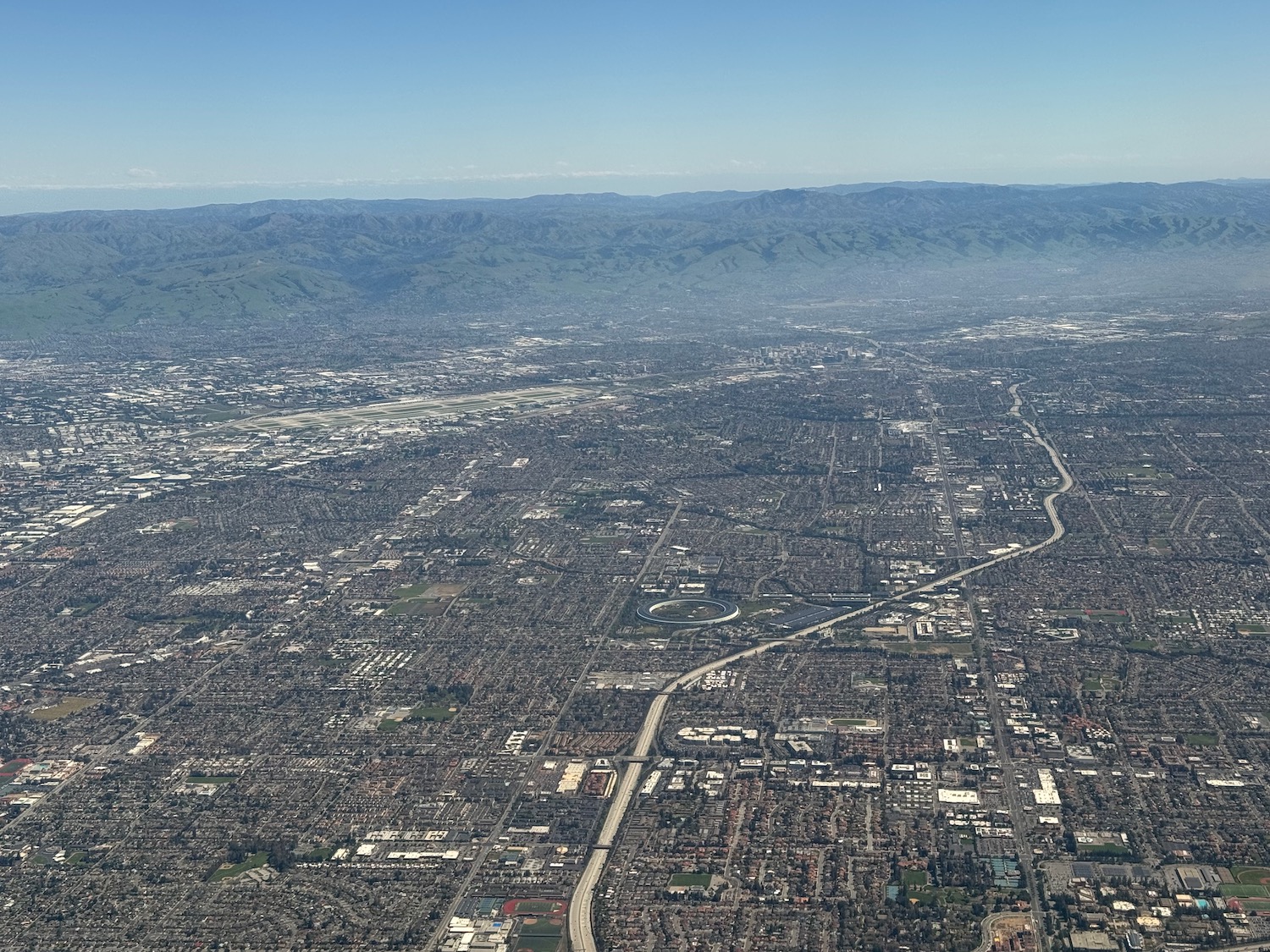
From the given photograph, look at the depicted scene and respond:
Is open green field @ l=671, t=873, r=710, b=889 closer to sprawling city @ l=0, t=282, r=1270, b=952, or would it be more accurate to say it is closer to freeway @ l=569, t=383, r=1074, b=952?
sprawling city @ l=0, t=282, r=1270, b=952

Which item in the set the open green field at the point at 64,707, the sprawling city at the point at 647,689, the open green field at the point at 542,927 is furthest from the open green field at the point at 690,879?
the open green field at the point at 64,707

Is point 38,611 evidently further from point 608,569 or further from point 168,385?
point 168,385

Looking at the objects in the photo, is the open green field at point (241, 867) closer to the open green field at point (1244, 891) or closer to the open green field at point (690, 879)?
the open green field at point (690, 879)

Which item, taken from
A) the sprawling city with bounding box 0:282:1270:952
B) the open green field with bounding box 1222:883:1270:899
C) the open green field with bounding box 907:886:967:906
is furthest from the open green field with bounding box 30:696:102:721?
the open green field with bounding box 1222:883:1270:899

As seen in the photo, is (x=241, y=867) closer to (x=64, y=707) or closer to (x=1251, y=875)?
(x=64, y=707)

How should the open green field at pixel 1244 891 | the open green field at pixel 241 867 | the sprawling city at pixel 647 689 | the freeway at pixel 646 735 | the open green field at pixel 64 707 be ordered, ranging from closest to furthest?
1. the open green field at pixel 1244 891
2. the freeway at pixel 646 735
3. the sprawling city at pixel 647 689
4. the open green field at pixel 241 867
5. the open green field at pixel 64 707
